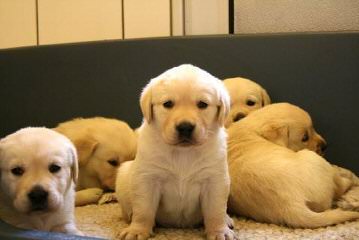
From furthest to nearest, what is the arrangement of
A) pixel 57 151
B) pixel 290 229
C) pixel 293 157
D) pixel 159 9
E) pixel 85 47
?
pixel 159 9
pixel 85 47
pixel 293 157
pixel 290 229
pixel 57 151

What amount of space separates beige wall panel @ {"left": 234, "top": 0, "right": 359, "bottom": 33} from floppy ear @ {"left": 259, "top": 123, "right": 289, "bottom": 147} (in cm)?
90

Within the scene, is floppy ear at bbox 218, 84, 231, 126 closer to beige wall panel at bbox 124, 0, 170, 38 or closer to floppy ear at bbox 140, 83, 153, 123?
floppy ear at bbox 140, 83, 153, 123

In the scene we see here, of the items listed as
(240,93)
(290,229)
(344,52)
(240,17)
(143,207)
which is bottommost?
(290,229)

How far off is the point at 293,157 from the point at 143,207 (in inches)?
27.3

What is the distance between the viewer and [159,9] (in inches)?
134

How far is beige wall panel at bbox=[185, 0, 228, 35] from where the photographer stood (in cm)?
327

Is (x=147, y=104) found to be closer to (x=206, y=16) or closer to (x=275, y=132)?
(x=275, y=132)

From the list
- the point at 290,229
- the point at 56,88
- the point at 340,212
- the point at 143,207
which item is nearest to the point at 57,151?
the point at 143,207

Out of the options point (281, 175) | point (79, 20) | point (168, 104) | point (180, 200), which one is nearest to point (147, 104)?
point (168, 104)

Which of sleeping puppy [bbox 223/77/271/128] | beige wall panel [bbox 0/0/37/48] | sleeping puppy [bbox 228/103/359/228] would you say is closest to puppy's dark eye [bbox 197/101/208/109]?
sleeping puppy [bbox 228/103/359/228]

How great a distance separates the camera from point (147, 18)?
11.3 ft

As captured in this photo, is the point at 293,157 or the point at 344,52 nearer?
the point at 293,157

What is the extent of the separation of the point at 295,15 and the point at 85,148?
4.86 ft

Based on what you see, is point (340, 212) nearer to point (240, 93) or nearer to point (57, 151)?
point (240, 93)
